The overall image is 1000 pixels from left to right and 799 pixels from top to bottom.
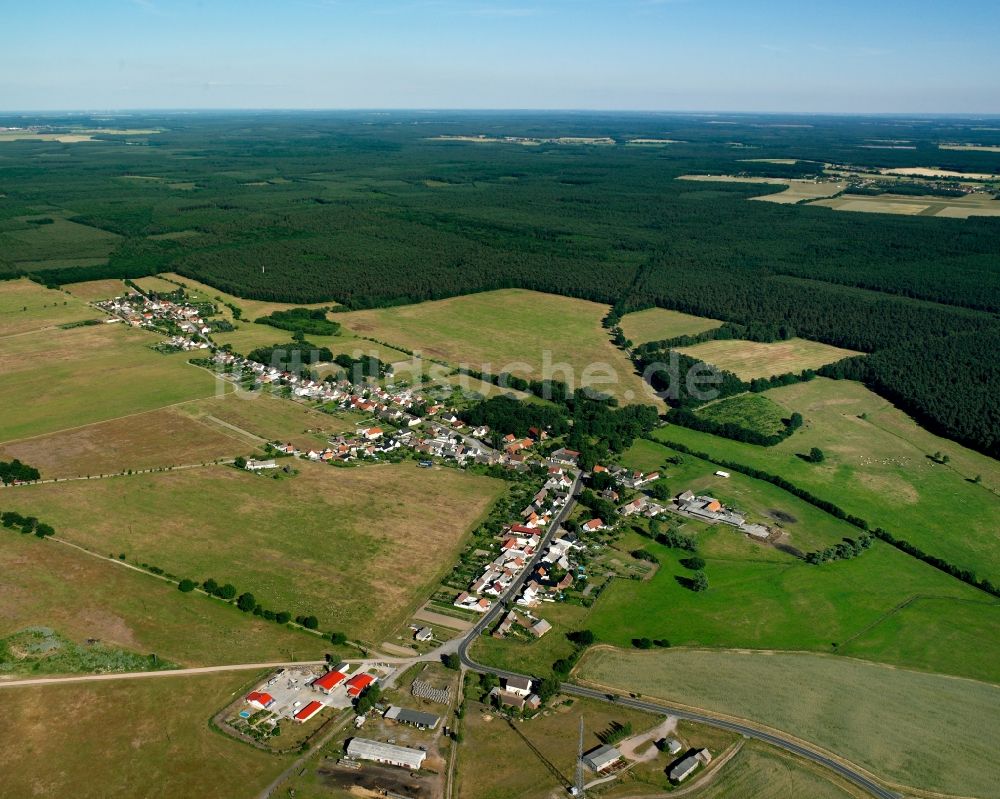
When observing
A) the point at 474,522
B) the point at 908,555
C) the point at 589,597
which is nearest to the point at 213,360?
the point at 474,522

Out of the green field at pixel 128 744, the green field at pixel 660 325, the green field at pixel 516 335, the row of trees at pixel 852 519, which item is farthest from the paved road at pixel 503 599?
the green field at pixel 660 325

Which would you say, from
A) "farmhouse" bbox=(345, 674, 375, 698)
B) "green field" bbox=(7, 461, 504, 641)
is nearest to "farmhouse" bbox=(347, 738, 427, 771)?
"farmhouse" bbox=(345, 674, 375, 698)

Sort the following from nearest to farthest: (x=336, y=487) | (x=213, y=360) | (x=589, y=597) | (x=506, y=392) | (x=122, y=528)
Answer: (x=589, y=597) < (x=122, y=528) < (x=336, y=487) < (x=506, y=392) < (x=213, y=360)

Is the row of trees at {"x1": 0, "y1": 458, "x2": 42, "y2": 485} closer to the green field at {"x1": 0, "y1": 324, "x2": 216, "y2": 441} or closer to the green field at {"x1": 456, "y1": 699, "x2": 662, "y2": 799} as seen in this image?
the green field at {"x1": 0, "y1": 324, "x2": 216, "y2": 441}

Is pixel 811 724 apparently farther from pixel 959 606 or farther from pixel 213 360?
pixel 213 360

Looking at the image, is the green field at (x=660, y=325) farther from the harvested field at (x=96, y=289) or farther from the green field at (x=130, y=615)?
the harvested field at (x=96, y=289)

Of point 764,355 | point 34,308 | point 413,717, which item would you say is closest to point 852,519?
point 413,717

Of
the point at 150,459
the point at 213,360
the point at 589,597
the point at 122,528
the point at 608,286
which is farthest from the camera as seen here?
the point at 608,286
